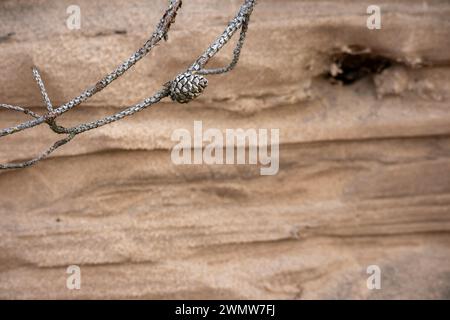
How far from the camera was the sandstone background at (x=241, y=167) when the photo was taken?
1.03 m

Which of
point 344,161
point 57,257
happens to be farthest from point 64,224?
point 344,161

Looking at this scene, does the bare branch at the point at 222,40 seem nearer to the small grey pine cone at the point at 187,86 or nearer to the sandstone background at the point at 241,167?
the small grey pine cone at the point at 187,86

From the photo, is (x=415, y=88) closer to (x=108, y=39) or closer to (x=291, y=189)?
(x=291, y=189)

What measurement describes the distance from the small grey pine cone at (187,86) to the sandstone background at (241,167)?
0.42m

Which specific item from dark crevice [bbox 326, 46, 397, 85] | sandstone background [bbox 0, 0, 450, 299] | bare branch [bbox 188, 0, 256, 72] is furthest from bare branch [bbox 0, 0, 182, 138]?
dark crevice [bbox 326, 46, 397, 85]

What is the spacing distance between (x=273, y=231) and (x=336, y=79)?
30 centimetres

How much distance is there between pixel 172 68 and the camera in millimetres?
1046

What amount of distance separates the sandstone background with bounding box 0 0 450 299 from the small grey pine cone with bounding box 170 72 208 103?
1.39ft

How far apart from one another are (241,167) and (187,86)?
0.52m

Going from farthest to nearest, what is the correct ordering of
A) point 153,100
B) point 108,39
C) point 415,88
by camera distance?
point 415,88 → point 108,39 → point 153,100

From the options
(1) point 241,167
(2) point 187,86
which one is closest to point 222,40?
(2) point 187,86

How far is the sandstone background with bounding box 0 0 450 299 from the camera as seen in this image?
3.37 ft

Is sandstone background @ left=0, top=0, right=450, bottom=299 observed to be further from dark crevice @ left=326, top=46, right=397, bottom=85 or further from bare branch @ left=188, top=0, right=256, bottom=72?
bare branch @ left=188, top=0, right=256, bottom=72

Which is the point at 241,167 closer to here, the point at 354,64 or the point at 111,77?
the point at 354,64
